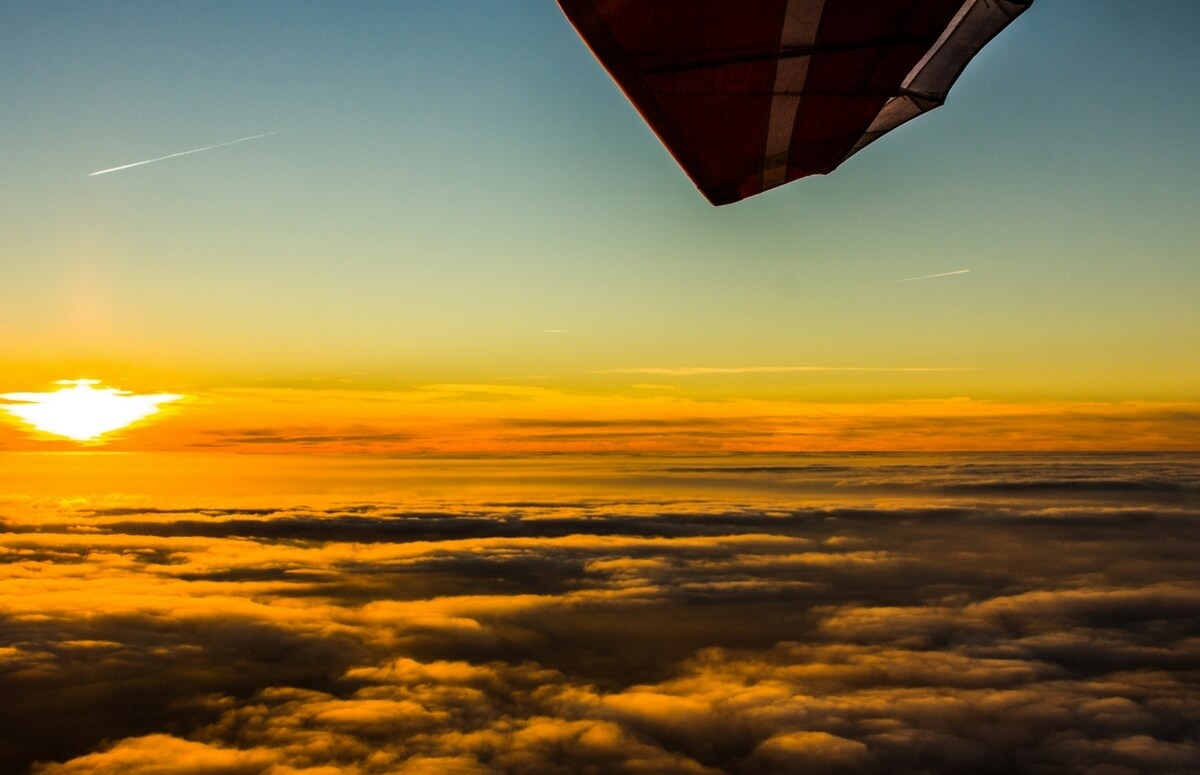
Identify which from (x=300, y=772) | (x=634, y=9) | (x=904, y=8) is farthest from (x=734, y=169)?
(x=300, y=772)

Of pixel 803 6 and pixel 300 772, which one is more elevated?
pixel 803 6

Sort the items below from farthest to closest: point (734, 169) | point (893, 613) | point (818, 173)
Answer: point (893, 613)
point (818, 173)
point (734, 169)

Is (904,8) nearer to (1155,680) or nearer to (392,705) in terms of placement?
(392,705)

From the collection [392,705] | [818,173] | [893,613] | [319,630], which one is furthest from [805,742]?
[818,173]

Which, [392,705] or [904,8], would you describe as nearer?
[904,8]

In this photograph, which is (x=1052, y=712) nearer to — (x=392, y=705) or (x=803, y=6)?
(x=392, y=705)

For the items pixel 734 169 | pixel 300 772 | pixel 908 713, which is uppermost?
pixel 734 169

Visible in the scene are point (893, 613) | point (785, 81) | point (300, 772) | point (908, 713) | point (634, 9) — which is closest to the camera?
point (634, 9)
